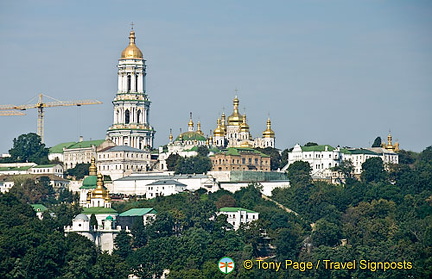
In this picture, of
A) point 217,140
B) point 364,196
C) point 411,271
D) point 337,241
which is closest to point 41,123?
point 217,140

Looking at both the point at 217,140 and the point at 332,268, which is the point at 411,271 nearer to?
the point at 332,268

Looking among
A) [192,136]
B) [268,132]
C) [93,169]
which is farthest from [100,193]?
[268,132]

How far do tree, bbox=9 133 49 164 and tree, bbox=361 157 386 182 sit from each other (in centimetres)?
2571

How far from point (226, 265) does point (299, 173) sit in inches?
1131

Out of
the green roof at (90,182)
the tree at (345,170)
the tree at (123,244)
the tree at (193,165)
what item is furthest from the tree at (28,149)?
the tree at (123,244)

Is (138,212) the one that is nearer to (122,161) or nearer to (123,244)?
(123,244)

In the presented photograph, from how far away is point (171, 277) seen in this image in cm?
9438

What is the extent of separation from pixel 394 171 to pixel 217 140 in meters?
17.8

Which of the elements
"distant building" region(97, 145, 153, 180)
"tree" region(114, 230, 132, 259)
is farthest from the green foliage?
"tree" region(114, 230, 132, 259)

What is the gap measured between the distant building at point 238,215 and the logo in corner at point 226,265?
1254 centimetres

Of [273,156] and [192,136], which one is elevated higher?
[192,136]

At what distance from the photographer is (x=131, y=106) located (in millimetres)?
135875

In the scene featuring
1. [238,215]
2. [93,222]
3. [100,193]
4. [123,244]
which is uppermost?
[100,193]

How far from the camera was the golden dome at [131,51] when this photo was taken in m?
137
